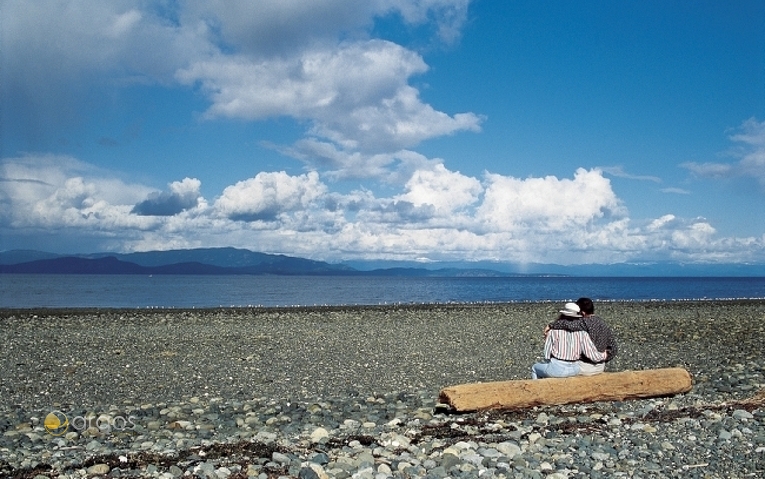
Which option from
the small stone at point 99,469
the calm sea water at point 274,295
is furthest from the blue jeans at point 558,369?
the calm sea water at point 274,295

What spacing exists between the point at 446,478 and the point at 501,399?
3505 mm

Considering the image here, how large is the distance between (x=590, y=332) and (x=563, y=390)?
1498 mm

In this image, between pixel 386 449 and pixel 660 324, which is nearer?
pixel 386 449

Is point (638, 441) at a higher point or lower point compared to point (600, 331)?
lower

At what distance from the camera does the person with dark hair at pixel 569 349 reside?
11078 mm

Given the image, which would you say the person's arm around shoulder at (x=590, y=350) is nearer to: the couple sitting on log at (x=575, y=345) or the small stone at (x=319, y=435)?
the couple sitting on log at (x=575, y=345)

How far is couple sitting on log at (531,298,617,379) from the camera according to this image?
1109cm

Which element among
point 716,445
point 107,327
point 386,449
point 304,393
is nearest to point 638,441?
point 716,445

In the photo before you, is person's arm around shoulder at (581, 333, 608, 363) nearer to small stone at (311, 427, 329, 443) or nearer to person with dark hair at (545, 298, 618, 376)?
person with dark hair at (545, 298, 618, 376)

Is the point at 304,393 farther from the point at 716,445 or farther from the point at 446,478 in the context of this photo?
the point at 716,445

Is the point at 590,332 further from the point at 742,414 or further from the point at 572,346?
the point at 742,414

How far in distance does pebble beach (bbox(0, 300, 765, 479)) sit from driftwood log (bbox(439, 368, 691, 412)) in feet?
0.59

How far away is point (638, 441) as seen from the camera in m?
8.09

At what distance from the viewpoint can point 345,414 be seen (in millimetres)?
11000
